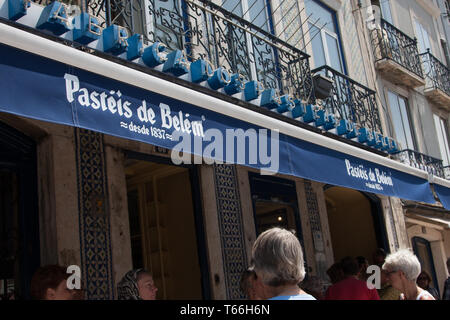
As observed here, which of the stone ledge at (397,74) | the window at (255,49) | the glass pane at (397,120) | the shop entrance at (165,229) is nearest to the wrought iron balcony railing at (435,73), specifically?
the stone ledge at (397,74)

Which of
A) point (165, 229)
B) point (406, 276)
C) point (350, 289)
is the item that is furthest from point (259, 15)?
point (406, 276)

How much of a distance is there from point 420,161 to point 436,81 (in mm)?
2995

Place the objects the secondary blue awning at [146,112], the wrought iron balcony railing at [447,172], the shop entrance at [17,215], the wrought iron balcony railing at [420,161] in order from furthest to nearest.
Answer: the wrought iron balcony railing at [447,172], the wrought iron balcony railing at [420,161], the shop entrance at [17,215], the secondary blue awning at [146,112]

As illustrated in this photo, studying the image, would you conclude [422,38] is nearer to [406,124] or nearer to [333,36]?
[406,124]

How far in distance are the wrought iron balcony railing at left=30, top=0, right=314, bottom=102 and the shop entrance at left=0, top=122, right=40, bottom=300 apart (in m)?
1.33

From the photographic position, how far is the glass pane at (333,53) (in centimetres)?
1022

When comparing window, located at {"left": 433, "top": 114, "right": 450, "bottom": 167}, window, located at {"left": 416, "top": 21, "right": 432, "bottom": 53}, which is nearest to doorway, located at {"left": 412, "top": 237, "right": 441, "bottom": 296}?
window, located at {"left": 433, "top": 114, "right": 450, "bottom": 167}

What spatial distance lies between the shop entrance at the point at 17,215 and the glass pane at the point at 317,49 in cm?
595

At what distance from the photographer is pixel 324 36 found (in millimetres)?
10148

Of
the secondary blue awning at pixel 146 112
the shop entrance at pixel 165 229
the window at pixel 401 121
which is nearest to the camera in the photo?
the secondary blue awning at pixel 146 112

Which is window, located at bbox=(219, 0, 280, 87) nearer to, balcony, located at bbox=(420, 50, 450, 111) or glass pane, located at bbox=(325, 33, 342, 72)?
glass pane, located at bbox=(325, 33, 342, 72)

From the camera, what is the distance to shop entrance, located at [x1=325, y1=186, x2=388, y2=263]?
33.0 feet

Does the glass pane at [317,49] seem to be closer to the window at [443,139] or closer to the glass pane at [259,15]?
the glass pane at [259,15]
